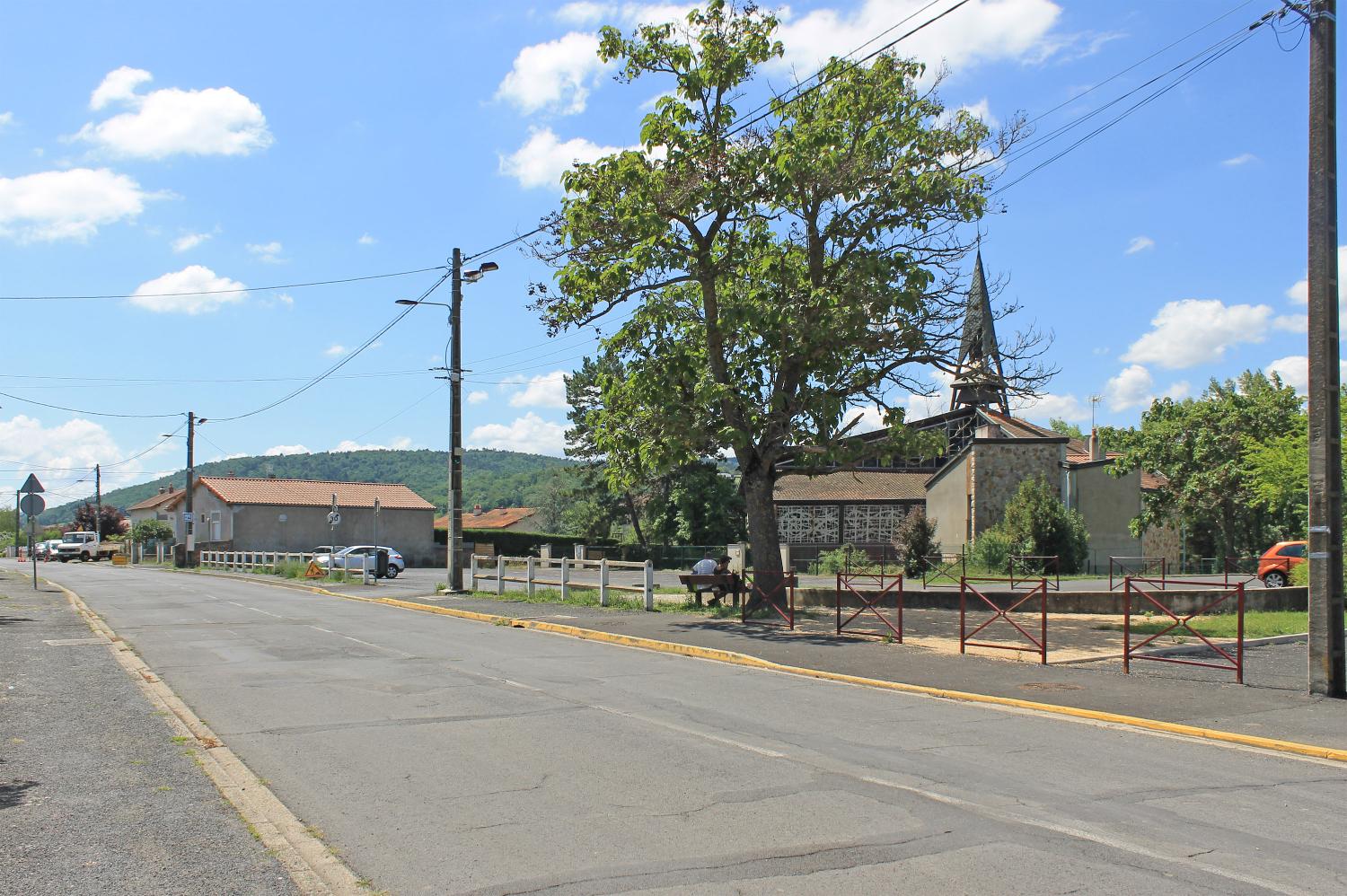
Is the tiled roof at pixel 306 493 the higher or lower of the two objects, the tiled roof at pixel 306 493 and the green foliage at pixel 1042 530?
the higher

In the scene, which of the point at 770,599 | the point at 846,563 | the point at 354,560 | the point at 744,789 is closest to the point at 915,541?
the point at 846,563

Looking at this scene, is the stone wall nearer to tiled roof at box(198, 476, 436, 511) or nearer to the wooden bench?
the wooden bench

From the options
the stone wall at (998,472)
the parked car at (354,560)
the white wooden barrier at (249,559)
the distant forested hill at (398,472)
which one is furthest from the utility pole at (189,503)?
the distant forested hill at (398,472)

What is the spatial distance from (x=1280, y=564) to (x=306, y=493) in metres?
53.1

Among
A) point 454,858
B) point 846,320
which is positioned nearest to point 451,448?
point 846,320

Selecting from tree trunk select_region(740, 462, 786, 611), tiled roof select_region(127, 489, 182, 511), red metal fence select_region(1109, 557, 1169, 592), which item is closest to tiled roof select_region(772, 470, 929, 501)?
red metal fence select_region(1109, 557, 1169, 592)

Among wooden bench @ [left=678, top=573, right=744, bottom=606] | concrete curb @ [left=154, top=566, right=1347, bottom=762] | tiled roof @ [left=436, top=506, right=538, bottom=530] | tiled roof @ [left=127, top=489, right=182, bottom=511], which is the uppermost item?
tiled roof @ [left=127, top=489, right=182, bottom=511]

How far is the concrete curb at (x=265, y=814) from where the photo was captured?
5457mm

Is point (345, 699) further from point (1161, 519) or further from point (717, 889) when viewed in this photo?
point (1161, 519)

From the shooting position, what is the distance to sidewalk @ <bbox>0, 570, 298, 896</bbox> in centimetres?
543

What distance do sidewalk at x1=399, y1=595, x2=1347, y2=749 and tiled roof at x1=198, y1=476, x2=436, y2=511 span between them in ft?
158

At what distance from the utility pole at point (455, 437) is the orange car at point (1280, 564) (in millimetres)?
25082

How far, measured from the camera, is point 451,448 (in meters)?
30.1

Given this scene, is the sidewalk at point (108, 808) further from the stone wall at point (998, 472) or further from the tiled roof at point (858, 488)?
the tiled roof at point (858, 488)
